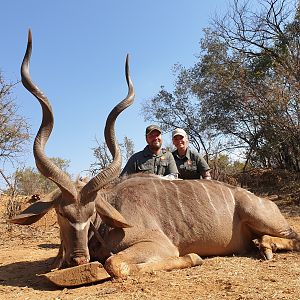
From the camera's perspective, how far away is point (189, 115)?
1442cm

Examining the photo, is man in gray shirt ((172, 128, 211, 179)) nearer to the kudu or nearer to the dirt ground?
the kudu

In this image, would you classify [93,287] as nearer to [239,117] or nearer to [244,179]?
[244,179]

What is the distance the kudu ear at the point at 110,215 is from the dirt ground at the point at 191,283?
48cm

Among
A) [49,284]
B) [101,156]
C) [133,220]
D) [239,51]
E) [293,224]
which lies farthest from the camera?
[239,51]

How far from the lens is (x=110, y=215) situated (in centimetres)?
302

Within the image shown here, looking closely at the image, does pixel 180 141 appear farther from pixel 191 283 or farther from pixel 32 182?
pixel 32 182

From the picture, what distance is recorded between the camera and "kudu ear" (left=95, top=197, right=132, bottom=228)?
119 inches

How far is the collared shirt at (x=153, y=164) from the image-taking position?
184 inches

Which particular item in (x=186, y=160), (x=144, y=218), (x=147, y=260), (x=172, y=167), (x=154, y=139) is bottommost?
(x=147, y=260)

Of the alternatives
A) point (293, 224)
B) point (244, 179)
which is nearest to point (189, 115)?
point (244, 179)

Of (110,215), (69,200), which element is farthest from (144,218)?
(69,200)

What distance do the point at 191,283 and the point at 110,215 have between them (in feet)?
2.60

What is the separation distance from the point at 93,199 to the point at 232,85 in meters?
9.01

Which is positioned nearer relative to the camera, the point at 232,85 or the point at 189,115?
the point at 232,85
